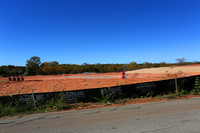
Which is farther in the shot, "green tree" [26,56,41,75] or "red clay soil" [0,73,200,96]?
"green tree" [26,56,41,75]

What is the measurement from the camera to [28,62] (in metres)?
A: 47.3

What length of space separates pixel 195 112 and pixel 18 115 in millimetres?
8692

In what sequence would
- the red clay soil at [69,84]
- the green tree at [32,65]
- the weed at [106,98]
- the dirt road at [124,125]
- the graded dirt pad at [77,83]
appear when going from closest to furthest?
the dirt road at [124,125], the weed at [106,98], the red clay soil at [69,84], the graded dirt pad at [77,83], the green tree at [32,65]

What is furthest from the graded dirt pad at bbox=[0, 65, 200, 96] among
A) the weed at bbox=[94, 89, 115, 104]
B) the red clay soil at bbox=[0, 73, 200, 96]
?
the weed at bbox=[94, 89, 115, 104]

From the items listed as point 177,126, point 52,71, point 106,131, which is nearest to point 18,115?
point 106,131

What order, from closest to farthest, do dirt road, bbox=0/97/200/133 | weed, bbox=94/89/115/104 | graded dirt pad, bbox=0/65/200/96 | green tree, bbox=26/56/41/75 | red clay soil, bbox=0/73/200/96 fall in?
1. dirt road, bbox=0/97/200/133
2. weed, bbox=94/89/115/104
3. red clay soil, bbox=0/73/200/96
4. graded dirt pad, bbox=0/65/200/96
5. green tree, bbox=26/56/41/75

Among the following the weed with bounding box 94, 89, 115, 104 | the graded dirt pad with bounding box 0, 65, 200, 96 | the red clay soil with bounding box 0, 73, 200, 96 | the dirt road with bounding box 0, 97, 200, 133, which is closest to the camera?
the dirt road with bounding box 0, 97, 200, 133

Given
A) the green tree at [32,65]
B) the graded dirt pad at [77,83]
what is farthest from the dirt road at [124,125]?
the green tree at [32,65]

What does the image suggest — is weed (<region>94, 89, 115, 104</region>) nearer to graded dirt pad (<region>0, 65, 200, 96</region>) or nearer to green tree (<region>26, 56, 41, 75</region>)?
graded dirt pad (<region>0, 65, 200, 96</region>)

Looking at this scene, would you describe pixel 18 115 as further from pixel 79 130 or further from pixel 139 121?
pixel 139 121

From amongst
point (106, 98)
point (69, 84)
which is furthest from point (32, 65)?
point (106, 98)

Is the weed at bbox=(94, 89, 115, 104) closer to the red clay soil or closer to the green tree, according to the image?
the red clay soil

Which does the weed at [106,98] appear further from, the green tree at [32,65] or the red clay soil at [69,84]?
the green tree at [32,65]

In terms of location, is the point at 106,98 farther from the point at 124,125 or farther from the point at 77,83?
the point at 77,83
